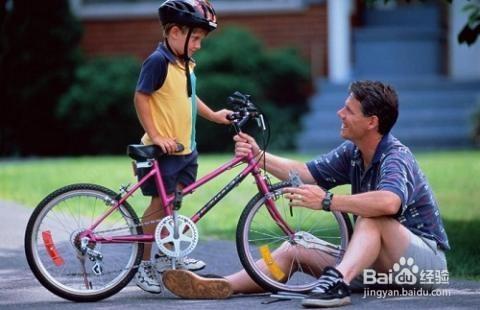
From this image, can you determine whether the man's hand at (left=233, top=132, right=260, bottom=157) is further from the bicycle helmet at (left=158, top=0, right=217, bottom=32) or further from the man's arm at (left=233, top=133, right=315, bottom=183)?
the bicycle helmet at (left=158, top=0, right=217, bottom=32)

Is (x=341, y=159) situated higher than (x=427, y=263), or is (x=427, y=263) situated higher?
(x=341, y=159)

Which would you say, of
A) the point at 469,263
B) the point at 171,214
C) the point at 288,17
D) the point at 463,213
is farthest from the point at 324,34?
the point at 171,214

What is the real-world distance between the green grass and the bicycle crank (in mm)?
1973

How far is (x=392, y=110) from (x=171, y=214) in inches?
53.1

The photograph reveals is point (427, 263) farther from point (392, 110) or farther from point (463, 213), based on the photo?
point (463, 213)

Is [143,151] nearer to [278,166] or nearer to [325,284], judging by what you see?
[278,166]

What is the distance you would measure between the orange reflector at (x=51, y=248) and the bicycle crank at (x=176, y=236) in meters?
0.56

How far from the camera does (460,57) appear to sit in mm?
20281

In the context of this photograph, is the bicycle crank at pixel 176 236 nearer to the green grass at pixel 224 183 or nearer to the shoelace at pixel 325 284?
the shoelace at pixel 325 284

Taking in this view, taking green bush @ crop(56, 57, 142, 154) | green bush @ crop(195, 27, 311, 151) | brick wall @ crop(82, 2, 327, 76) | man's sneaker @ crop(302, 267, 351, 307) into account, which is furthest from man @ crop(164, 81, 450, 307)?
brick wall @ crop(82, 2, 327, 76)

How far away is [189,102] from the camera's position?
6711 millimetres

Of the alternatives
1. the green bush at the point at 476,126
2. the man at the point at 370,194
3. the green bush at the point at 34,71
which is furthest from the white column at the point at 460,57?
the man at the point at 370,194

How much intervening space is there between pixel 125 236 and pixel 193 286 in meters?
0.47

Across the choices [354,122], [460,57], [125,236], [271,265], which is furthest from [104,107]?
[354,122]
